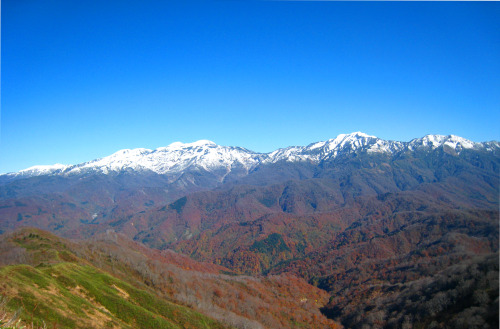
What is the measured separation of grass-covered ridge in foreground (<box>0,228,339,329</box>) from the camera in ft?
153

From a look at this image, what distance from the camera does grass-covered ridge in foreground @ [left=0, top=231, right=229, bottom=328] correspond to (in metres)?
42.6

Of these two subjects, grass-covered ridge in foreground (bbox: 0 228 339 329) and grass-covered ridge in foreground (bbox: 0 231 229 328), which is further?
grass-covered ridge in foreground (bbox: 0 228 339 329)

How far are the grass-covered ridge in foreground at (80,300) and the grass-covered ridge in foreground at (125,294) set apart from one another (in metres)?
0.13

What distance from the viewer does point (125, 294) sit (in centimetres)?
7294

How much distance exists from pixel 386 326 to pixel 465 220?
13810 centimetres

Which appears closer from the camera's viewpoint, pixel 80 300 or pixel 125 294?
pixel 80 300

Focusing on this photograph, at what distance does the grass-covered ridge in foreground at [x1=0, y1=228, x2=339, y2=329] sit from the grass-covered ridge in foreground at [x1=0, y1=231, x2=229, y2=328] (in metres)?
0.13

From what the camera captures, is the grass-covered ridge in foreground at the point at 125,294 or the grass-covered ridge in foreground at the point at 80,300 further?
the grass-covered ridge in foreground at the point at 125,294

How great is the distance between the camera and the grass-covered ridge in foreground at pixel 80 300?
42644 millimetres

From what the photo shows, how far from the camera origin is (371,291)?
14512cm

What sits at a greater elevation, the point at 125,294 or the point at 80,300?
the point at 80,300

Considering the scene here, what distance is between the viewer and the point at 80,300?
2142 inches

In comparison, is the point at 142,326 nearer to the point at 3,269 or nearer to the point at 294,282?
the point at 3,269

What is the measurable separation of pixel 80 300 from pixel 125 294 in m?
19.9
